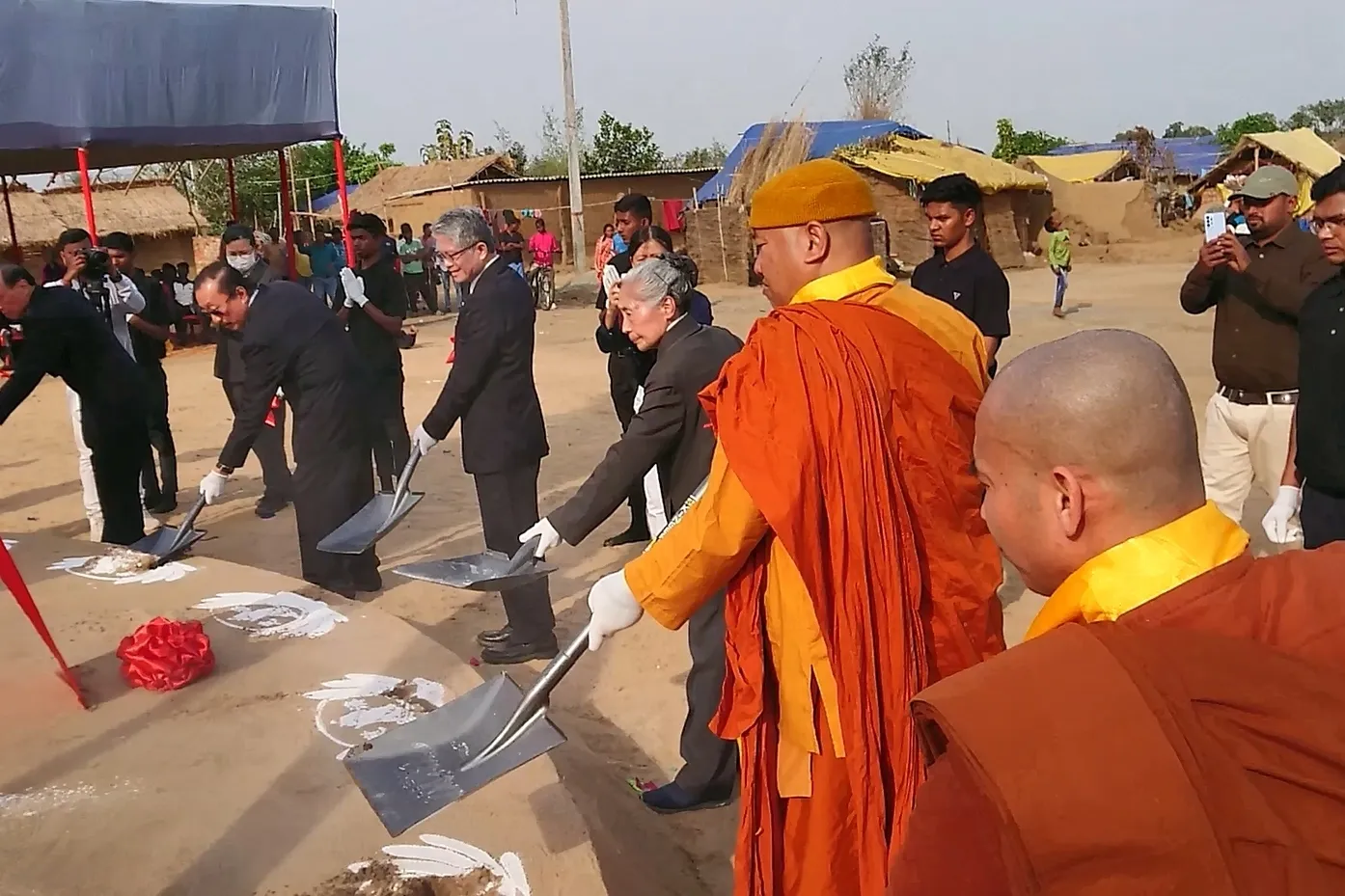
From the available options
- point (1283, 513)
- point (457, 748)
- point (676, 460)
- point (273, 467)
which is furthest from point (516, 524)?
point (273, 467)

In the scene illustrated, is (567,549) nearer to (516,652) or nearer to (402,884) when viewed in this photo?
(516,652)

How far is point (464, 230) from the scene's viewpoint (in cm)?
396

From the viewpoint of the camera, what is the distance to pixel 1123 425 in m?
1.14

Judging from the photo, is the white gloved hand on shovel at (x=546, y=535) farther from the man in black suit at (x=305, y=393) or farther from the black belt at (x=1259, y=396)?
the black belt at (x=1259, y=396)

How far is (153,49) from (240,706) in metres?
7.61

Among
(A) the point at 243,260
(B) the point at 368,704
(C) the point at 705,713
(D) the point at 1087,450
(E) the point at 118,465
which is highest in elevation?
(A) the point at 243,260

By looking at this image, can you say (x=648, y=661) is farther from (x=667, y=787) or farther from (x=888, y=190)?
(x=888, y=190)

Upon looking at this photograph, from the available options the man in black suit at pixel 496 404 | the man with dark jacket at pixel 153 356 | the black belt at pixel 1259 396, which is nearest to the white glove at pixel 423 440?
the man in black suit at pixel 496 404

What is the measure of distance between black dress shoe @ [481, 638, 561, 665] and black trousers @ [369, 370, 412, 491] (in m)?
2.15

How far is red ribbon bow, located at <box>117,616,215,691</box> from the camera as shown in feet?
10.1

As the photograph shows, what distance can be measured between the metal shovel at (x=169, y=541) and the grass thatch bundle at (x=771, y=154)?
14360 millimetres

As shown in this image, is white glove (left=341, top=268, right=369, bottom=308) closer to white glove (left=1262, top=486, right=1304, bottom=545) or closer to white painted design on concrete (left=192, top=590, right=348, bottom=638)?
white painted design on concrete (left=192, top=590, right=348, bottom=638)

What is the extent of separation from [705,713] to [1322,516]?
1.84 meters

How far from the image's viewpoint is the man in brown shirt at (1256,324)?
12.2 ft
